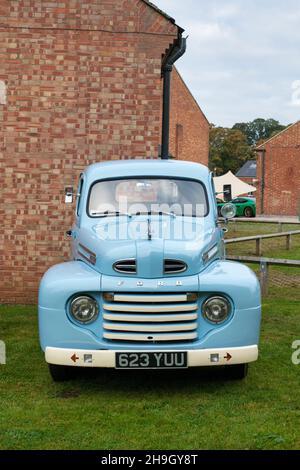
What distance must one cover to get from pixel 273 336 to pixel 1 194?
4726mm

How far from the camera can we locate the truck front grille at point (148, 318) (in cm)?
529

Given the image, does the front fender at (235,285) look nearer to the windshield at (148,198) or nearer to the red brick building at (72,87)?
the windshield at (148,198)

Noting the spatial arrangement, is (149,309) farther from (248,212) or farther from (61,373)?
(248,212)

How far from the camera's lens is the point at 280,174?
46.7 meters

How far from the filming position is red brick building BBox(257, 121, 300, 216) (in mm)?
46156

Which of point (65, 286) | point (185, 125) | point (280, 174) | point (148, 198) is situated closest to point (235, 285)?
point (65, 286)

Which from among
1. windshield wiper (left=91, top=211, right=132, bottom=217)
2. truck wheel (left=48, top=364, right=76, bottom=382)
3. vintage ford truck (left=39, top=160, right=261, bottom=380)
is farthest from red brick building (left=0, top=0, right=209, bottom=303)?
vintage ford truck (left=39, top=160, right=261, bottom=380)

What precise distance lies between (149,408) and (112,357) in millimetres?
513

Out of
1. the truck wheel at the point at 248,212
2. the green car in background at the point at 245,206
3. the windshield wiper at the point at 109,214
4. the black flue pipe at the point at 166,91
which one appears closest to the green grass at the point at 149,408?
the windshield wiper at the point at 109,214

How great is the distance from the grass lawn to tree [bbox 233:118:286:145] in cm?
12639

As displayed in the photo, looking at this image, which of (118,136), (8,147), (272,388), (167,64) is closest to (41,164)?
(8,147)

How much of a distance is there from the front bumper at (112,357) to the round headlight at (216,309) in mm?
270
